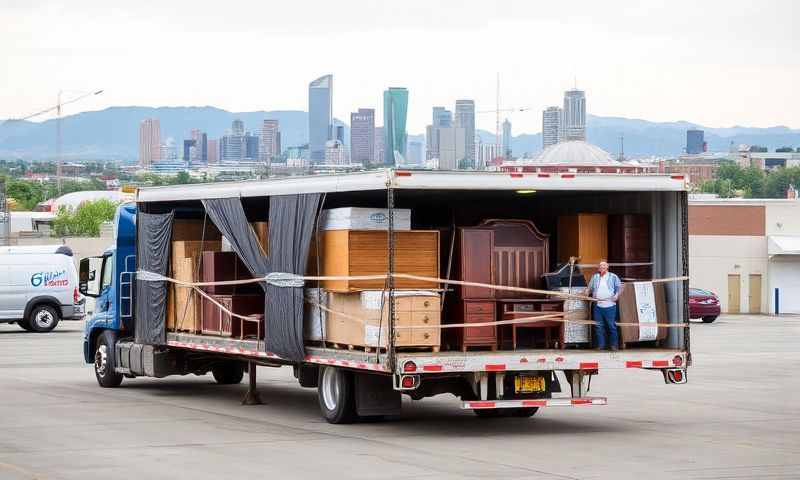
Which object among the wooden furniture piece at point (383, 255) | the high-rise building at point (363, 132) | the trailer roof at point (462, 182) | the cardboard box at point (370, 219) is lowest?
the wooden furniture piece at point (383, 255)

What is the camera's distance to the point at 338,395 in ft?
58.9

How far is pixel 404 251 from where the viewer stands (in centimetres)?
1709

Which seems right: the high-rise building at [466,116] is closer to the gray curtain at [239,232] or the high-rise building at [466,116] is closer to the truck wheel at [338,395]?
the gray curtain at [239,232]

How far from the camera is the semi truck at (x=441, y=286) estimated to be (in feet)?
54.7

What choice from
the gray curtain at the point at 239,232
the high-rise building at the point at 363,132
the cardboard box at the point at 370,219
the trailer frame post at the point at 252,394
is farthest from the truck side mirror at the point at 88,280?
the high-rise building at the point at 363,132

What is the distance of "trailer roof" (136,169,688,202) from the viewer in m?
16.4

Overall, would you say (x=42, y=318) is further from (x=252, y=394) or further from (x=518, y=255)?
(x=518, y=255)

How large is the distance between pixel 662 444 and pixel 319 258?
4.78 metres

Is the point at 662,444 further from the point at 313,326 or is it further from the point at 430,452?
the point at 313,326

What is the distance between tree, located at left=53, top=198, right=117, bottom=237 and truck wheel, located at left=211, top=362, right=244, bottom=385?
98.7 m

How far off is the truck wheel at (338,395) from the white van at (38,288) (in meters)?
25.5

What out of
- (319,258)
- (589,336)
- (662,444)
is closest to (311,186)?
(319,258)

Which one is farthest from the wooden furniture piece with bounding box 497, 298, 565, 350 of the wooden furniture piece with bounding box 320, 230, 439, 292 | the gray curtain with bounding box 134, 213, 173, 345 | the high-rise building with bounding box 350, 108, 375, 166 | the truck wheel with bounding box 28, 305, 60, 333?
the high-rise building with bounding box 350, 108, 375, 166

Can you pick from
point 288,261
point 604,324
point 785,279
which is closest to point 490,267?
point 604,324
